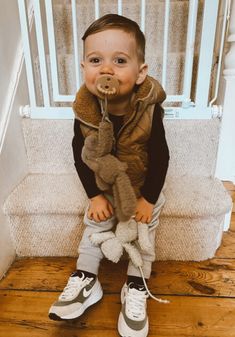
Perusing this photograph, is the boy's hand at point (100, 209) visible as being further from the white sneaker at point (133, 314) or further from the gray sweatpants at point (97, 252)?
the white sneaker at point (133, 314)

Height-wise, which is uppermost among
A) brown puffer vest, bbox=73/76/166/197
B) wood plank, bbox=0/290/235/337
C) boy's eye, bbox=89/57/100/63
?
boy's eye, bbox=89/57/100/63

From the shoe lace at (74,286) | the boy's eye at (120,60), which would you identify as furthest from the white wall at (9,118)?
the boy's eye at (120,60)

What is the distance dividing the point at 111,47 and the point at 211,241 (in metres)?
0.71

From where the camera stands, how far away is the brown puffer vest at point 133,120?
2.56 feet

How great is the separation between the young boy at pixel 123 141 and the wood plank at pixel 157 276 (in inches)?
4.4

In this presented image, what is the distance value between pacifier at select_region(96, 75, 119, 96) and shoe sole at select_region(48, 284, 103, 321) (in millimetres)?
560

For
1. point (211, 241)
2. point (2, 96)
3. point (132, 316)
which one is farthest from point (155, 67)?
point (132, 316)

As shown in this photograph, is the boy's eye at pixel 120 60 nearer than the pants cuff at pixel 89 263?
Yes

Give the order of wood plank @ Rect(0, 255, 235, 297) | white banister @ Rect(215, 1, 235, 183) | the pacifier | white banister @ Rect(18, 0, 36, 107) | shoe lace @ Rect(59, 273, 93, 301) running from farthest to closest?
white banister @ Rect(215, 1, 235, 183) → white banister @ Rect(18, 0, 36, 107) → wood plank @ Rect(0, 255, 235, 297) → shoe lace @ Rect(59, 273, 93, 301) → the pacifier

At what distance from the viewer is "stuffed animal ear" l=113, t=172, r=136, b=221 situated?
0.72 meters

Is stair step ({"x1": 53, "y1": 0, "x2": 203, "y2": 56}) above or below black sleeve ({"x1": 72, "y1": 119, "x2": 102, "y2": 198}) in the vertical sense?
above

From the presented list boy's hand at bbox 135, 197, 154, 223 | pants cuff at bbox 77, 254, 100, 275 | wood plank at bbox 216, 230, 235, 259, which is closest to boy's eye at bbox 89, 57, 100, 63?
boy's hand at bbox 135, 197, 154, 223

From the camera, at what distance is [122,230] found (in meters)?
0.82

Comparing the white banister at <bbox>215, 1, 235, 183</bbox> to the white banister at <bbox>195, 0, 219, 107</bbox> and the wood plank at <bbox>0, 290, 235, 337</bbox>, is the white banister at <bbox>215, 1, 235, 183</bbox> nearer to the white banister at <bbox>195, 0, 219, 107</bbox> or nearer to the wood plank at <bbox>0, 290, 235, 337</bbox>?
the white banister at <bbox>195, 0, 219, 107</bbox>
